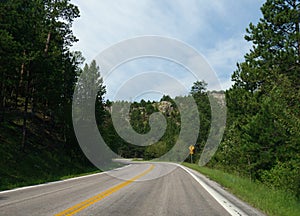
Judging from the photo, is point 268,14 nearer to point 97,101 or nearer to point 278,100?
point 278,100

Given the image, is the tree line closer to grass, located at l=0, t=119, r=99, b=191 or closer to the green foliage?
grass, located at l=0, t=119, r=99, b=191

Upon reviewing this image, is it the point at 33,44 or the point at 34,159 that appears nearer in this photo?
the point at 33,44

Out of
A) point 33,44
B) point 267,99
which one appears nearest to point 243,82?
point 267,99

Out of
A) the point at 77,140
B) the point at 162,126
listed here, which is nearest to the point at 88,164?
the point at 77,140

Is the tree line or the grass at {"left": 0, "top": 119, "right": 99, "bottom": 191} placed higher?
the tree line

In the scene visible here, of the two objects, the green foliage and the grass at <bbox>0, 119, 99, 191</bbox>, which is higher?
the green foliage

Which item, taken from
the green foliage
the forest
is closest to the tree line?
the forest

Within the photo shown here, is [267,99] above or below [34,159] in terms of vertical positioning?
above

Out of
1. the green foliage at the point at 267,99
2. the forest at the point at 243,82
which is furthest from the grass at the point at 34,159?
the green foliage at the point at 267,99

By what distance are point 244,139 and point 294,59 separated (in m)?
7.01

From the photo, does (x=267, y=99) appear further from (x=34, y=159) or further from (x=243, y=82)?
(x=34, y=159)

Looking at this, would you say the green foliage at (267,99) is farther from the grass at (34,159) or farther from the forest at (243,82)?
the grass at (34,159)

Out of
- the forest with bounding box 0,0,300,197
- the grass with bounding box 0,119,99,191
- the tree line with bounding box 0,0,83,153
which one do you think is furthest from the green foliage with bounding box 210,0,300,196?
the tree line with bounding box 0,0,83,153

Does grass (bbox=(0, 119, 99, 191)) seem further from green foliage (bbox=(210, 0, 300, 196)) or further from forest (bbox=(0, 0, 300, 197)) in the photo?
green foliage (bbox=(210, 0, 300, 196))
